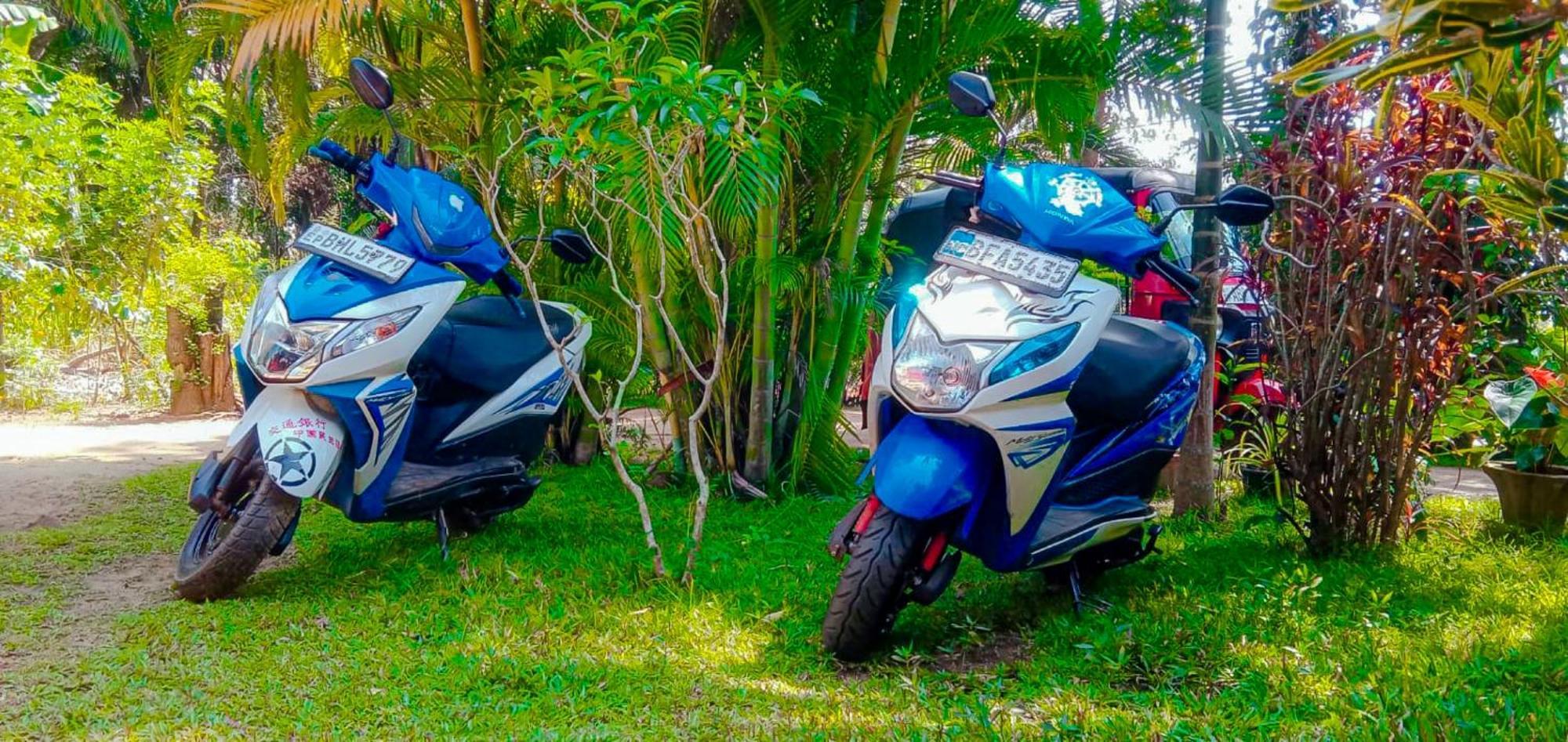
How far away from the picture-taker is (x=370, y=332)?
10.3 ft

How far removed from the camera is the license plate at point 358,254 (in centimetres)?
321

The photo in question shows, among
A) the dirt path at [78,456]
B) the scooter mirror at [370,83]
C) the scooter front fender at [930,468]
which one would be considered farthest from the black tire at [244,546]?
the dirt path at [78,456]

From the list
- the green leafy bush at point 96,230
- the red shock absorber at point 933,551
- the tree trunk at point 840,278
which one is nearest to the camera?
the red shock absorber at point 933,551

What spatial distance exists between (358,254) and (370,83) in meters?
0.50

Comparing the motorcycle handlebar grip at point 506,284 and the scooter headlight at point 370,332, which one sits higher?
the motorcycle handlebar grip at point 506,284

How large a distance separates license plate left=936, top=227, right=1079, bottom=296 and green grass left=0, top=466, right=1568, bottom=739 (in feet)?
2.78

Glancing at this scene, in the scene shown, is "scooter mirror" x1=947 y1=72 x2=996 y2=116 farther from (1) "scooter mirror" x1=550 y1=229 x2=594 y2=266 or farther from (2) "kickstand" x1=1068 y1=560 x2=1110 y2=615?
(1) "scooter mirror" x1=550 y1=229 x2=594 y2=266

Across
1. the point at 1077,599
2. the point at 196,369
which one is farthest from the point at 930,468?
the point at 196,369

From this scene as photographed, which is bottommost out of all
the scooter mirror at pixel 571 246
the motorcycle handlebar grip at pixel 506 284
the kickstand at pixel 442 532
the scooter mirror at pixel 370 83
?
the kickstand at pixel 442 532

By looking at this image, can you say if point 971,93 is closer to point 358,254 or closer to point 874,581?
point 874,581

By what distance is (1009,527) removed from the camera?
2.65 meters

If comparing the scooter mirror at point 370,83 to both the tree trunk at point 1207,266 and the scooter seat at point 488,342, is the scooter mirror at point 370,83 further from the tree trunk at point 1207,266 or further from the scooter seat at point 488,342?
the tree trunk at point 1207,266

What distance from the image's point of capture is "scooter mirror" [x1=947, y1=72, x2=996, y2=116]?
2.72m

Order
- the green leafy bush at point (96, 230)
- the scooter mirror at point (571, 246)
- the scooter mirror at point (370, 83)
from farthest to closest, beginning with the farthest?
the green leafy bush at point (96, 230) < the scooter mirror at point (571, 246) < the scooter mirror at point (370, 83)
